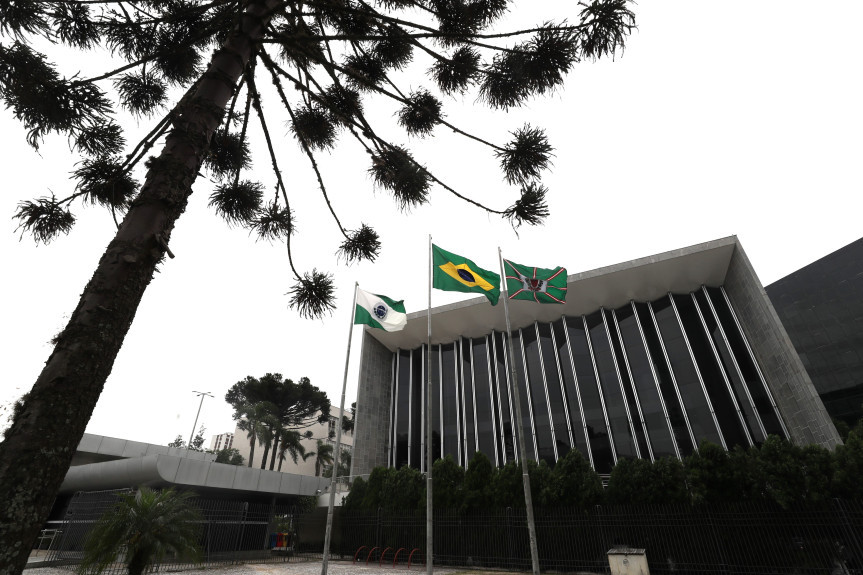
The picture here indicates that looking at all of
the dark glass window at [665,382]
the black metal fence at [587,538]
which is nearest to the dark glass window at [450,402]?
the black metal fence at [587,538]

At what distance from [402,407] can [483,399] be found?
6889mm

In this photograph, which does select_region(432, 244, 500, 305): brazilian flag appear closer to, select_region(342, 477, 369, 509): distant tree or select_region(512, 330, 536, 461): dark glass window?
select_region(512, 330, 536, 461): dark glass window

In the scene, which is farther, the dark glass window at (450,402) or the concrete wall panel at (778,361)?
the dark glass window at (450,402)

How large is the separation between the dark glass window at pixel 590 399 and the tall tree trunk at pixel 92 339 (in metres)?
25.4

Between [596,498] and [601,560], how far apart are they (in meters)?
1.99

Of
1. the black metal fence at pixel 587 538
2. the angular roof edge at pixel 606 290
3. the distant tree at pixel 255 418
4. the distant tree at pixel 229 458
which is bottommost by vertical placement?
the black metal fence at pixel 587 538

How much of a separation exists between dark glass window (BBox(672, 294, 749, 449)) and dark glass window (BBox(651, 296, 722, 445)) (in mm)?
362

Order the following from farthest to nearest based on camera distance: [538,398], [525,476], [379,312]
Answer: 1. [538,398]
2. [379,312]
3. [525,476]

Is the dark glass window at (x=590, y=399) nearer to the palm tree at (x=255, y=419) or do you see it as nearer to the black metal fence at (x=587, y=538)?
the black metal fence at (x=587, y=538)

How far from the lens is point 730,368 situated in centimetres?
2283

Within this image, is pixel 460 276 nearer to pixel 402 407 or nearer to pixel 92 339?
pixel 92 339

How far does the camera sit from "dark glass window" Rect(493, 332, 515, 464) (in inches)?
1046

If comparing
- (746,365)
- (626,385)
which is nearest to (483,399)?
(626,385)

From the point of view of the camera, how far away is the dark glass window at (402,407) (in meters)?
30.7
